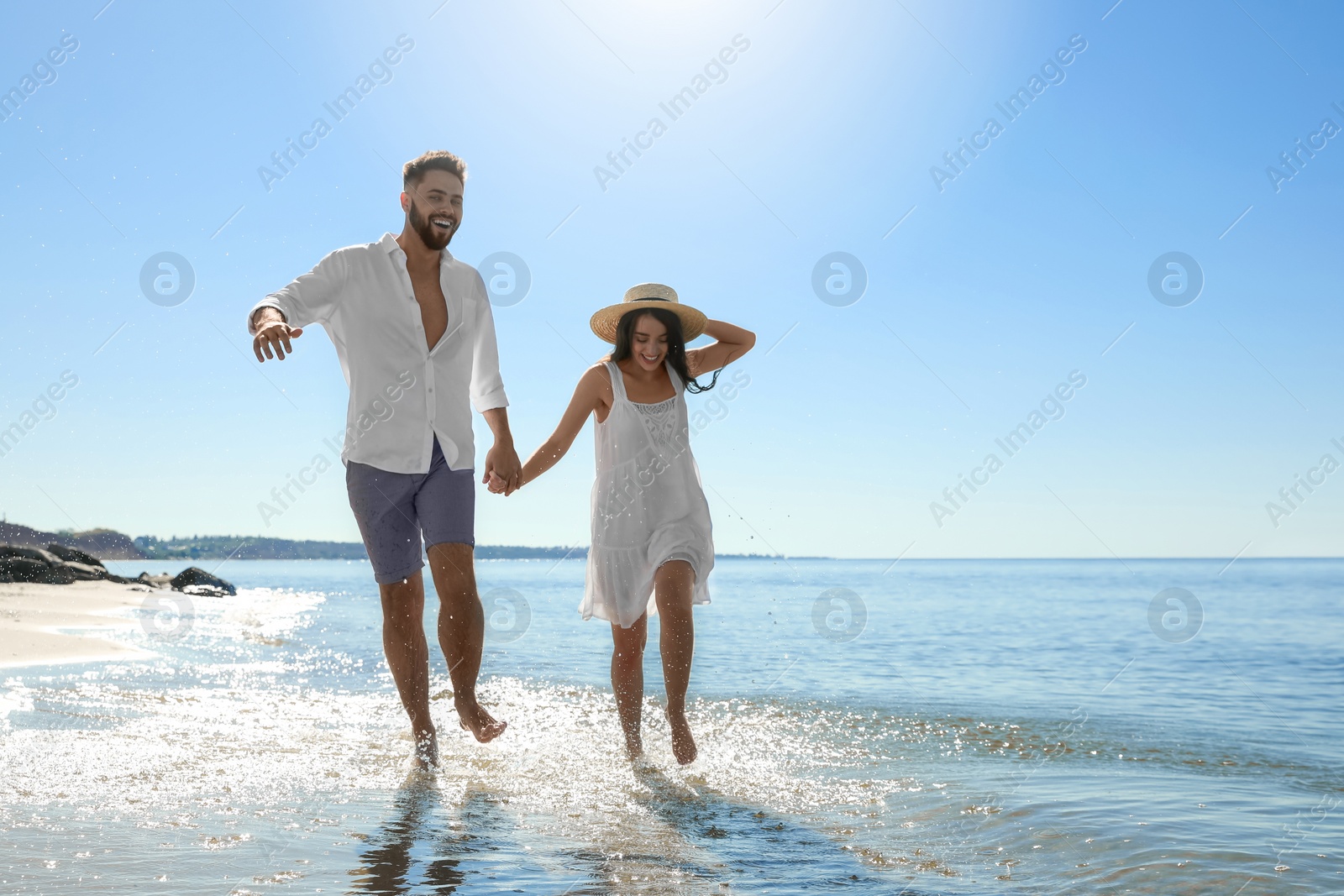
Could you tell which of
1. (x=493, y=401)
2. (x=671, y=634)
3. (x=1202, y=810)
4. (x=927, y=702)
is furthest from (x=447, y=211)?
(x=927, y=702)

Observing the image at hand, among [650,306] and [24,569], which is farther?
[24,569]

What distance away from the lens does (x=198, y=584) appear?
28.0 metres

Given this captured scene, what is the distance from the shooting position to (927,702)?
26.1ft

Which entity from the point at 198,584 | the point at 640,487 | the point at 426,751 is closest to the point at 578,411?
the point at 640,487

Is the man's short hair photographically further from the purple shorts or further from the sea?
the sea

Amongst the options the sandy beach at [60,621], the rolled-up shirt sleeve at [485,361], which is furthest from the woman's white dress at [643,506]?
the sandy beach at [60,621]

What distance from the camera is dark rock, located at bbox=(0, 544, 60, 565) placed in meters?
19.0

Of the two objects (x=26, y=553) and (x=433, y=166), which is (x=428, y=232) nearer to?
(x=433, y=166)

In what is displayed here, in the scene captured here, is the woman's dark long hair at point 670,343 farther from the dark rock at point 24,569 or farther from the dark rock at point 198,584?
the dark rock at point 198,584

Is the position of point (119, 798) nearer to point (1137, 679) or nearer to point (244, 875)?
point (244, 875)

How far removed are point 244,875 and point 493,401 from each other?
250 cm

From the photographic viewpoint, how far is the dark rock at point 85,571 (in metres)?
20.6

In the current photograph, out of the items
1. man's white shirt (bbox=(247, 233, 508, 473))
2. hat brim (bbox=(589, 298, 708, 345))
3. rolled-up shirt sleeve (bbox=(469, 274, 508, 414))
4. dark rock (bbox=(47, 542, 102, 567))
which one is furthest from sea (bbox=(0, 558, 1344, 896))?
dark rock (bbox=(47, 542, 102, 567))

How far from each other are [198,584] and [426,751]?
86.8ft
